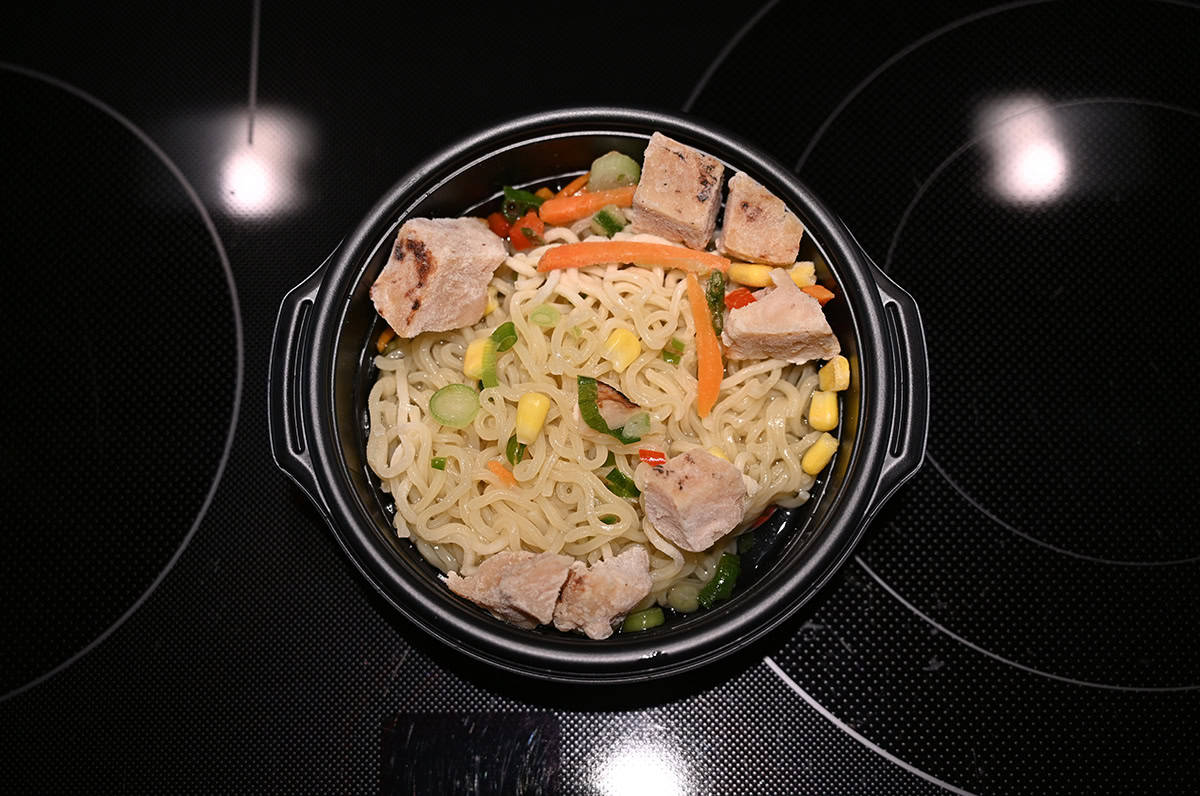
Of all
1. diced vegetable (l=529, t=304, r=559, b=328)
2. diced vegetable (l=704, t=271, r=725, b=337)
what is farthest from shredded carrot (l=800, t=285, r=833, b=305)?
diced vegetable (l=529, t=304, r=559, b=328)

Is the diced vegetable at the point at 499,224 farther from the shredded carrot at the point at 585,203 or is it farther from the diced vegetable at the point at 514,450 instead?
the diced vegetable at the point at 514,450

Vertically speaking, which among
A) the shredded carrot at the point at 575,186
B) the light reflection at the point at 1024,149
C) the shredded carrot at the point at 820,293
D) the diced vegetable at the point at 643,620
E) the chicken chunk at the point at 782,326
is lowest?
the diced vegetable at the point at 643,620

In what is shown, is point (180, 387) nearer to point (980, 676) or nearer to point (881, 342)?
point (881, 342)

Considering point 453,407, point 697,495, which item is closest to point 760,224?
point 697,495

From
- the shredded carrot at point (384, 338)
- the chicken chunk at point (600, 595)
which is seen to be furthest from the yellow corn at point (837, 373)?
the shredded carrot at point (384, 338)

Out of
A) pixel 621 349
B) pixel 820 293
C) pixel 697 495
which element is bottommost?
pixel 697 495

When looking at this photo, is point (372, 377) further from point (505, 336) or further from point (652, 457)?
point (652, 457)
